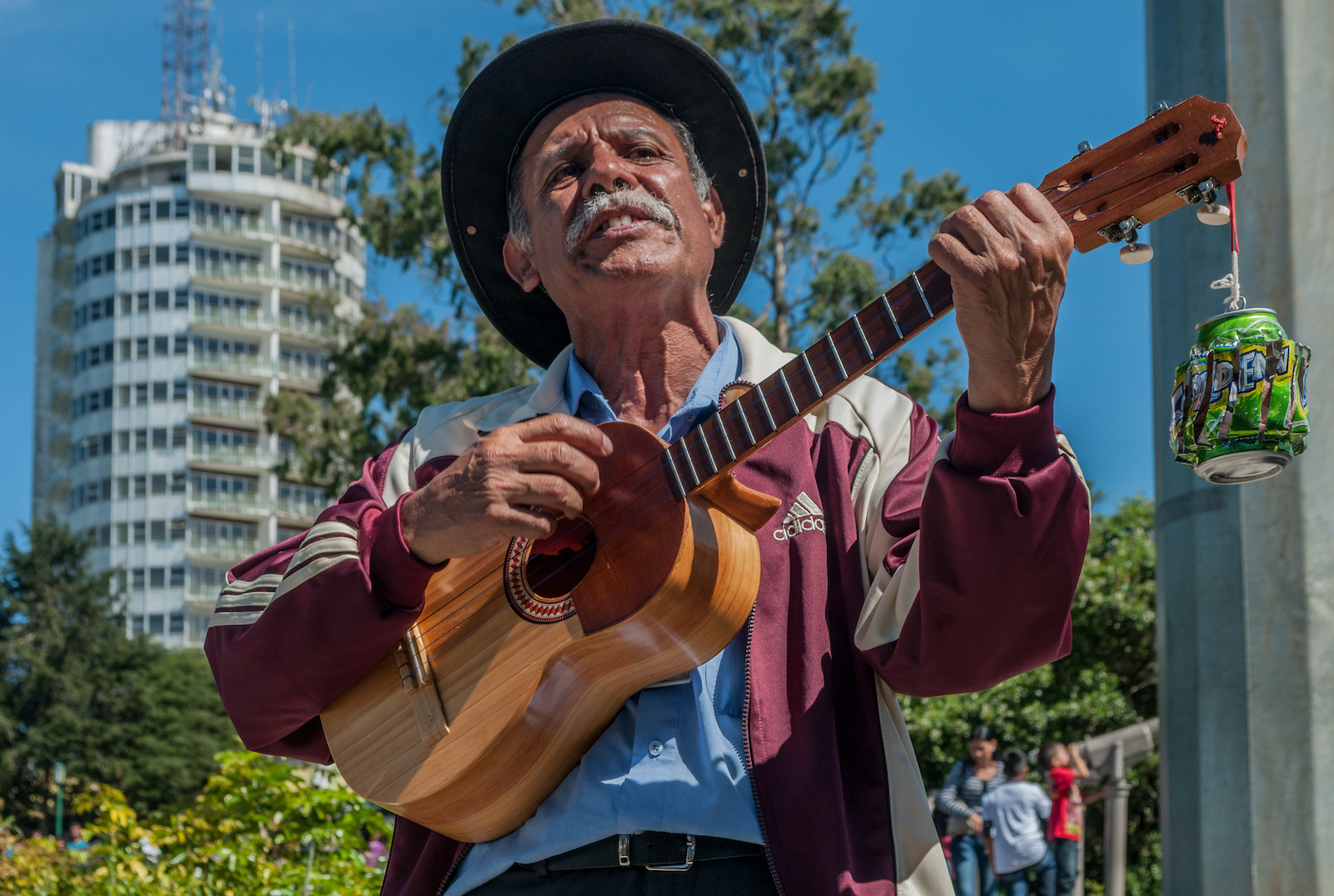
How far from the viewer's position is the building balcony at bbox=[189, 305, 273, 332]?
2970 inches

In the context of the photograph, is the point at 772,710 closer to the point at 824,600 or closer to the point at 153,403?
the point at 824,600

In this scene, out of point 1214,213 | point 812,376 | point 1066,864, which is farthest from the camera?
point 1066,864

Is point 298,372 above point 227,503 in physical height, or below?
above

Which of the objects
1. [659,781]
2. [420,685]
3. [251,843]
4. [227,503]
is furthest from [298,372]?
[659,781]

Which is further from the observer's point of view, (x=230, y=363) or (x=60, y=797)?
(x=230, y=363)

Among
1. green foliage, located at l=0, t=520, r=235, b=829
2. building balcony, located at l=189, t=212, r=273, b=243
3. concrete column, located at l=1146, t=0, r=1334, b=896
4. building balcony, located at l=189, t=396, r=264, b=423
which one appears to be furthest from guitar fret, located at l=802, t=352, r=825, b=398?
building balcony, located at l=189, t=212, r=273, b=243

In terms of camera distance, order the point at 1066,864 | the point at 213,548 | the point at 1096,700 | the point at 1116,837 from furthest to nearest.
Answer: the point at 213,548 < the point at 1096,700 < the point at 1116,837 < the point at 1066,864

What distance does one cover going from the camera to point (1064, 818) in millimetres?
11008

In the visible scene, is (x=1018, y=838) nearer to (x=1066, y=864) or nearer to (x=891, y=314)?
(x=1066, y=864)

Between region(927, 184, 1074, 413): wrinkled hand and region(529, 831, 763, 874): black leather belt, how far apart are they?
874 millimetres

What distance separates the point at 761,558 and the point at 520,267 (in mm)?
1312

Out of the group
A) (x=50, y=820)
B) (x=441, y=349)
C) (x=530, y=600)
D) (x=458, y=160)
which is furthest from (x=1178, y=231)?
(x=50, y=820)

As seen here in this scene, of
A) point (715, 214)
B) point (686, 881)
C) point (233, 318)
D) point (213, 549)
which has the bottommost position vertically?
point (686, 881)

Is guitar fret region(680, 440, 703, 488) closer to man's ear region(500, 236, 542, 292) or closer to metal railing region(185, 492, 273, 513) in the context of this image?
man's ear region(500, 236, 542, 292)
